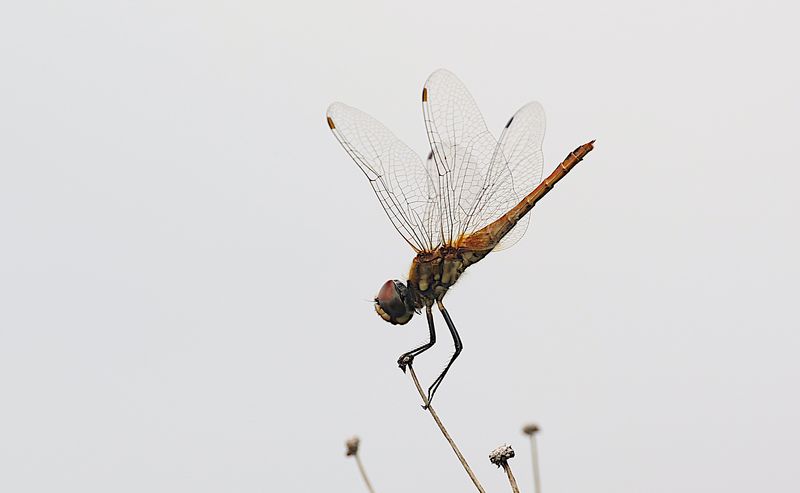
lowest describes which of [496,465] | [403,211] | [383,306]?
[496,465]

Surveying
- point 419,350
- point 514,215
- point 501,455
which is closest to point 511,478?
point 501,455

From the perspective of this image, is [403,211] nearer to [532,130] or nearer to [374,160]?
[374,160]

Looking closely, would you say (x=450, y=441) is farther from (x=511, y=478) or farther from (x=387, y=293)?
(x=387, y=293)

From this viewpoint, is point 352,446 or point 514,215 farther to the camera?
point 514,215

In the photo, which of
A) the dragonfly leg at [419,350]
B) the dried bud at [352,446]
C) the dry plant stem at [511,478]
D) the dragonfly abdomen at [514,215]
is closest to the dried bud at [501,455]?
the dry plant stem at [511,478]

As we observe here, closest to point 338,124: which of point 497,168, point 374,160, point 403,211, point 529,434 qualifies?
point 374,160
